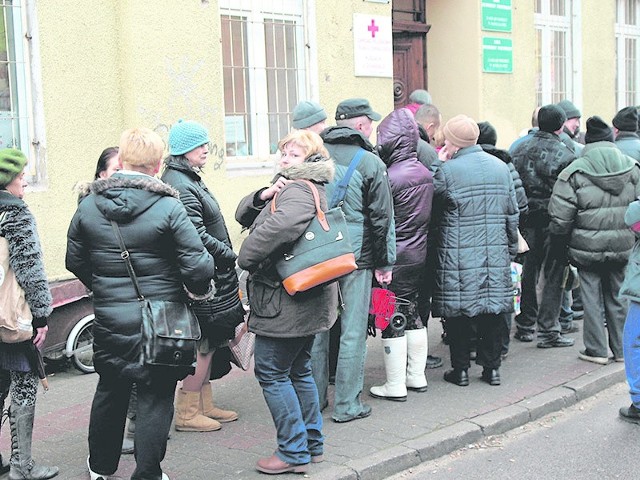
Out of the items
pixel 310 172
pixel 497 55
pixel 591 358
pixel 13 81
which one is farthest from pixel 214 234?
pixel 497 55

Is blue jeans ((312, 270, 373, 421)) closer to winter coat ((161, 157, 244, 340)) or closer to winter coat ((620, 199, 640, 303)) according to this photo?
winter coat ((161, 157, 244, 340))

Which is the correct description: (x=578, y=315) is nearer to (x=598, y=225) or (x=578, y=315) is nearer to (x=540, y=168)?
(x=540, y=168)

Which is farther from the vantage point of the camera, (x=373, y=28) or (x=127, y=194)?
(x=373, y=28)

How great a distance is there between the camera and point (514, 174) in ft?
24.3

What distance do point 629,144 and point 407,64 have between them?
4035 millimetres

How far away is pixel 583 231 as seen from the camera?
7160 mm

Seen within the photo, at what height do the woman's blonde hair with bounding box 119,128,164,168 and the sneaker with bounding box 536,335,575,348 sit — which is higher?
the woman's blonde hair with bounding box 119,128,164,168

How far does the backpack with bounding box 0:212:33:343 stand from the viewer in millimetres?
4602

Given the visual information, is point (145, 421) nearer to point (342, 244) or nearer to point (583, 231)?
point (342, 244)

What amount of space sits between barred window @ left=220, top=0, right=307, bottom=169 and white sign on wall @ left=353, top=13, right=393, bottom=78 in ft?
2.29

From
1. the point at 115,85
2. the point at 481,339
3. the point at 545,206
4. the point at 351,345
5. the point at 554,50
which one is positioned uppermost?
the point at 554,50

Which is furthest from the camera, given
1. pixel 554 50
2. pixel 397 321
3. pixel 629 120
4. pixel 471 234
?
pixel 554 50

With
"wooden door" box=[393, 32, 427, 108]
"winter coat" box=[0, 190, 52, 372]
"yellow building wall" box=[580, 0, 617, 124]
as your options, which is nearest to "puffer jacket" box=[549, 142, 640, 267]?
"winter coat" box=[0, 190, 52, 372]

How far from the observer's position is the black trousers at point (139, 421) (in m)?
4.41
